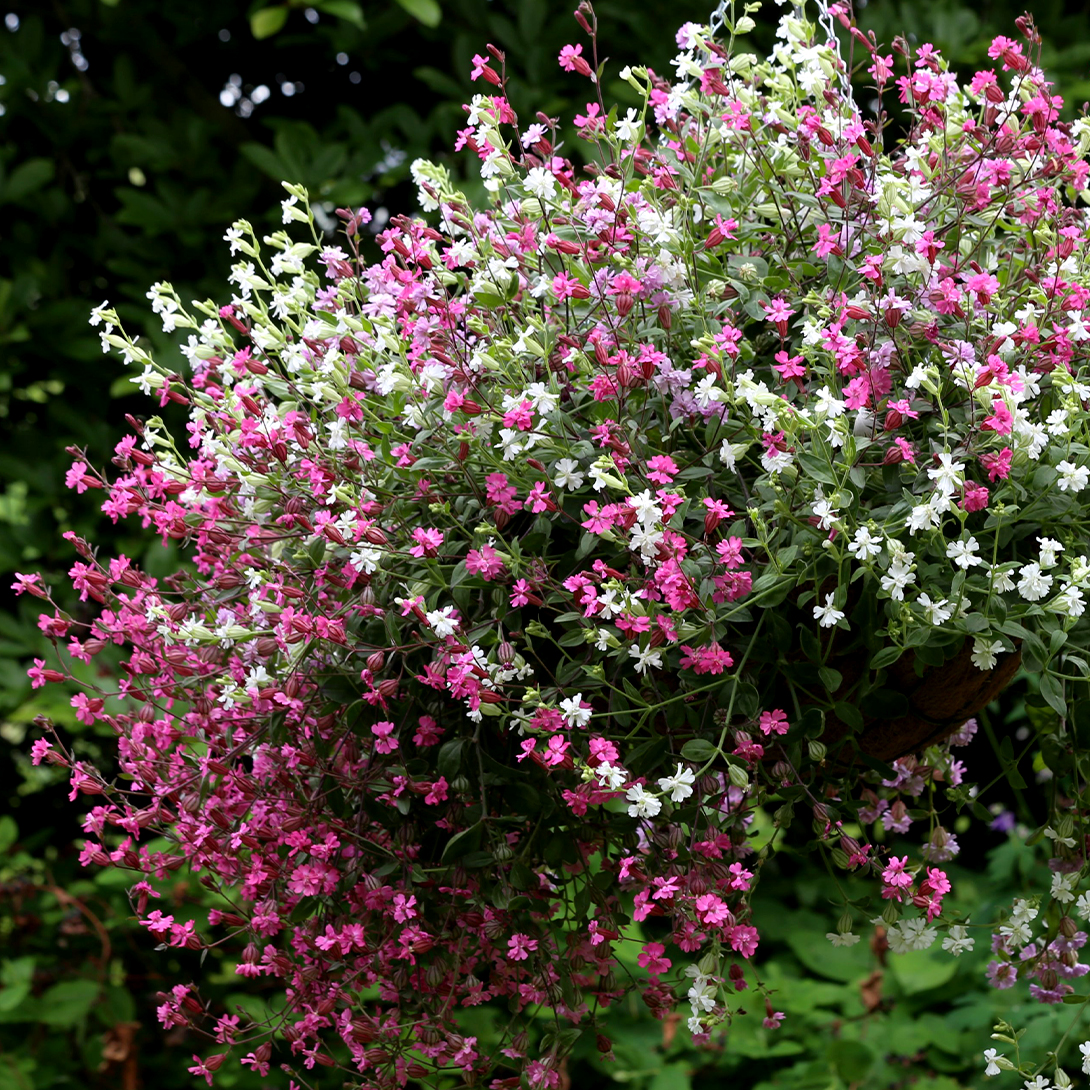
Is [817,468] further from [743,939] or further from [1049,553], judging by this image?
[743,939]

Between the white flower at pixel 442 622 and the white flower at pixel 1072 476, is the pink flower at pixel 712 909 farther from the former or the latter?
the white flower at pixel 1072 476

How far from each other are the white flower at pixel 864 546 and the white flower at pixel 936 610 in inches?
2.0

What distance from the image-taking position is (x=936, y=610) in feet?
2.48

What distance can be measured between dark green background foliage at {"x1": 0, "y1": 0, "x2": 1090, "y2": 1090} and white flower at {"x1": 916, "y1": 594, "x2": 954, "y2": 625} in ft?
4.02

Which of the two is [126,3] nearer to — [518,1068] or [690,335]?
[690,335]

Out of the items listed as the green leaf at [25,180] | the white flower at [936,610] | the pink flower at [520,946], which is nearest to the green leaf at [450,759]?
the pink flower at [520,946]

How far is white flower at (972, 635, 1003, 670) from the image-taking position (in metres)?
0.76

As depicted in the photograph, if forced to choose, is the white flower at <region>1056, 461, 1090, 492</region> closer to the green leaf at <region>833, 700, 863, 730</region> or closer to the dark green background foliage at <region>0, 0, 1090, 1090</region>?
the green leaf at <region>833, 700, 863, 730</region>

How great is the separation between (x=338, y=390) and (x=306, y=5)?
4.01ft

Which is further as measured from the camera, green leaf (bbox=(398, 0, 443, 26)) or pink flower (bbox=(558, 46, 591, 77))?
green leaf (bbox=(398, 0, 443, 26))

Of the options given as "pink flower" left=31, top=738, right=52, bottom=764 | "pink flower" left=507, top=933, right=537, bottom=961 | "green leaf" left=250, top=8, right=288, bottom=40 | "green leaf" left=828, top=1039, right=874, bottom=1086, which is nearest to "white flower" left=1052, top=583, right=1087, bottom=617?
"pink flower" left=507, top=933, right=537, bottom=961

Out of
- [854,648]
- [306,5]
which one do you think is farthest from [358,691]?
[306,5]

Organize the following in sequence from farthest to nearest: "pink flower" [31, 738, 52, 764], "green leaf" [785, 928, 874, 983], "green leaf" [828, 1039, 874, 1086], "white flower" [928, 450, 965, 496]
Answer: "green leaf" [785, 928, 874, 983] < "green leaf" [828, 1039, 874, 1086] < "pink flower" [31, 738, 52, 764] < "white flower" [928, 450, 965, 496]

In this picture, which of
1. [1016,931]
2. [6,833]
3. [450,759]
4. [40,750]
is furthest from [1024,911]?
[6,833]
